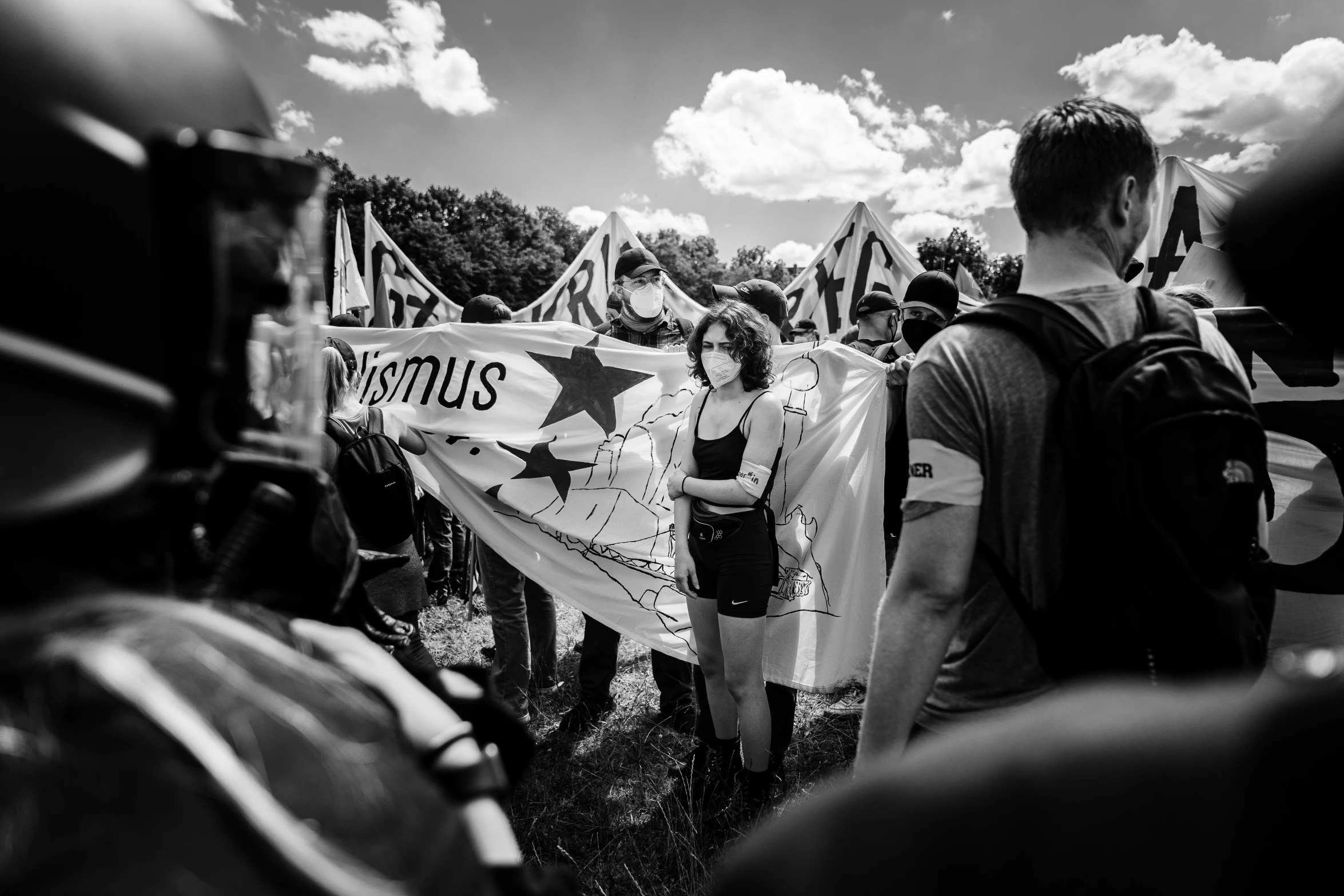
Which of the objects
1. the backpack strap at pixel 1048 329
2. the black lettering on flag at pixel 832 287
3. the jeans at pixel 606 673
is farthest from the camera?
the black lettering on flag at pixel 832 287

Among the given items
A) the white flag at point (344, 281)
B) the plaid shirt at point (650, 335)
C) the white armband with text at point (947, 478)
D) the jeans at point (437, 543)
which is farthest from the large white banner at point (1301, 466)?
the white flag at point (344, 281)

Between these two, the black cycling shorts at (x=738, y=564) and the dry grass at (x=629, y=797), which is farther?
the black cycling shorts at (x=738, y=564)

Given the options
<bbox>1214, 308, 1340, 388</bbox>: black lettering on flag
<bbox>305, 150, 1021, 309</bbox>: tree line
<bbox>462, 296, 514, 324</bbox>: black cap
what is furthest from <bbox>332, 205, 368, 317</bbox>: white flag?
<bbox>305, 150, 1021, 309</bbox>: tree line

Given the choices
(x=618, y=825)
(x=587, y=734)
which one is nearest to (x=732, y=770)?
(x=618, y=825)

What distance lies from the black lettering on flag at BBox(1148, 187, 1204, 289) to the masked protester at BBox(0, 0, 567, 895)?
6251 mm

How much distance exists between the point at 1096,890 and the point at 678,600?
3617 mm

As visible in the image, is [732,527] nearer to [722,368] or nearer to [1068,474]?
[722,368]

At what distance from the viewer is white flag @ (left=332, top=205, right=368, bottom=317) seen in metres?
8.61

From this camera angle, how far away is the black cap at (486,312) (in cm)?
488

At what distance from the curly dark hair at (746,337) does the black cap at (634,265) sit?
1820 millimetres

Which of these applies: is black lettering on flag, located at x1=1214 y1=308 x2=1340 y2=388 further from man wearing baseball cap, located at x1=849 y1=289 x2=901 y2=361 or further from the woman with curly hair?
the woman with curly hair

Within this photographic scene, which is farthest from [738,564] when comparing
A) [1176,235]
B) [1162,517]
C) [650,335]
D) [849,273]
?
[849,273]

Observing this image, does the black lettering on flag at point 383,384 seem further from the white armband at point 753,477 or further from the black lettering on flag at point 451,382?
the white armband at point 753,477

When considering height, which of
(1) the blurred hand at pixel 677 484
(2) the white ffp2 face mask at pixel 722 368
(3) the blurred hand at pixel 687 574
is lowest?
(3) the blurred hand at pixel 687 574
